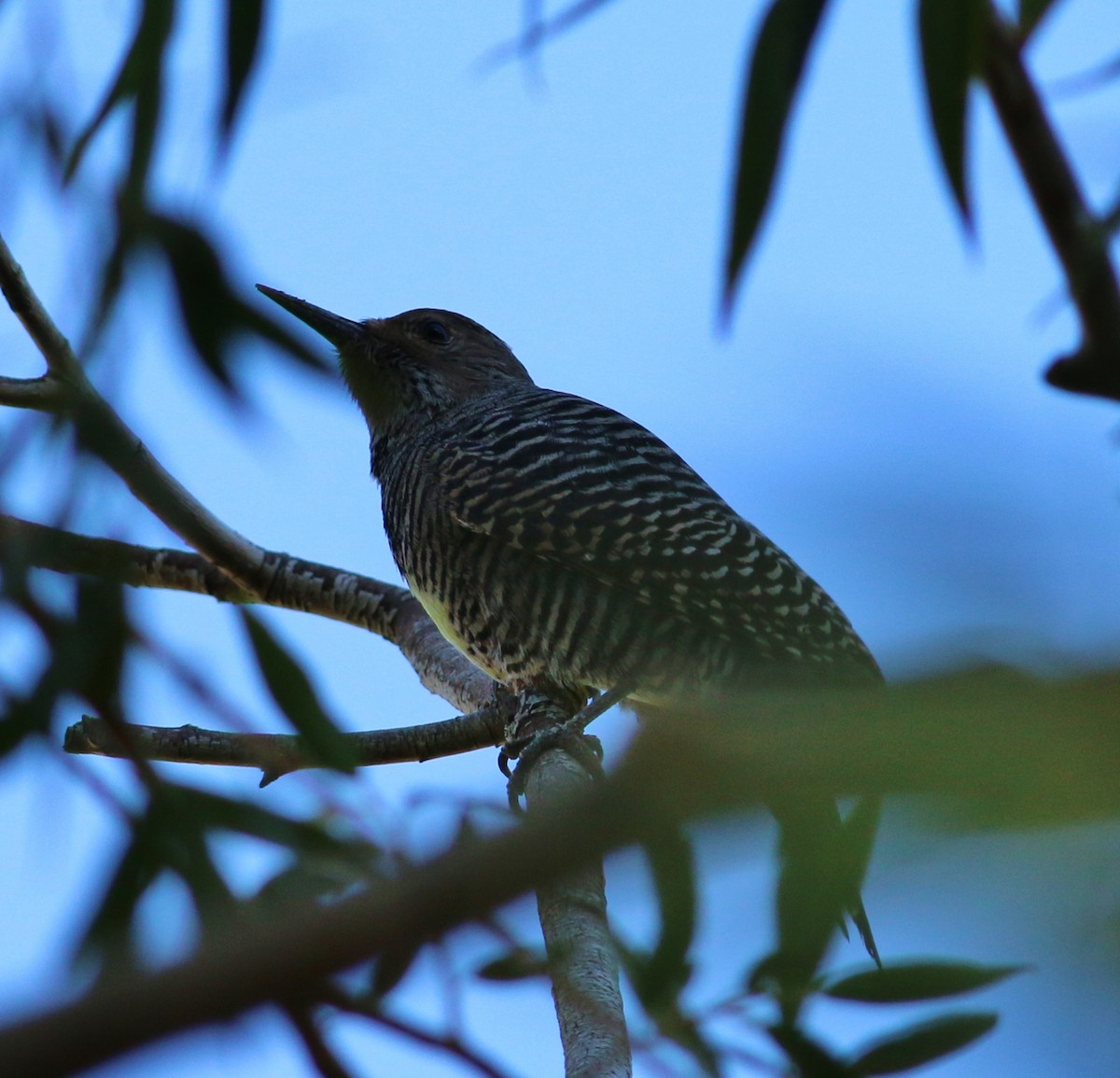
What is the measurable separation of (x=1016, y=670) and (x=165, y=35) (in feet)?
5.92

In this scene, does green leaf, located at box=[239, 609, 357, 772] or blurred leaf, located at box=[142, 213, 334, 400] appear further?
blurred leaf, located at box=[142, 213, 334, 400]

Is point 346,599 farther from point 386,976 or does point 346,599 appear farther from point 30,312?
point 386,976

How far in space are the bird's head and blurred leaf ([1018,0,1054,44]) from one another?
13.7 feet

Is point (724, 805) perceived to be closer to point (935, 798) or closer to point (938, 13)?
point (935, 798)

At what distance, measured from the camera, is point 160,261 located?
253 cm

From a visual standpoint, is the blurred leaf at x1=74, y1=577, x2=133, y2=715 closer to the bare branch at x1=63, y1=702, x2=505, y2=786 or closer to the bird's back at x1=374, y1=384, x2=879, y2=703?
the bare branch at x1=63, y1=702, x2=505, y2=786

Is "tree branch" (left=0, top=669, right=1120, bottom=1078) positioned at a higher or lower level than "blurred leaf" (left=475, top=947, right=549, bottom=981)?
lower

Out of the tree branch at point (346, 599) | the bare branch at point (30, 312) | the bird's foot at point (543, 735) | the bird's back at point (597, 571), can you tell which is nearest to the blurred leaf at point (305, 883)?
the bare branch at point (30, 312)

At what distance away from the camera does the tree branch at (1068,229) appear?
1237 millimetres

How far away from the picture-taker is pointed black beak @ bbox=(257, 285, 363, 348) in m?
5.90

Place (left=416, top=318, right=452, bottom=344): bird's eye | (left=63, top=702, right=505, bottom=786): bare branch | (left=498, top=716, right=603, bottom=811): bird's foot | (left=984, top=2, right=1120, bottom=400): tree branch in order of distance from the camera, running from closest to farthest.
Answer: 1. (left=984, top=2, right=1120, bottom=400): tree branch
2. (left=63, top=702, right=505, bottom=786): bare branch
3. (left=498, top=716, right=603, bottom=811): bird's foot
4. (left=416, top=318, right=452, bottom=344): bird's eye

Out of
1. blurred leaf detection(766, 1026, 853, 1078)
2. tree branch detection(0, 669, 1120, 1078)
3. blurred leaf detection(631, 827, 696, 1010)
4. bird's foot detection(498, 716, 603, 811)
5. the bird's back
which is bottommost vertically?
tree branch detection(0, 669, 1120, 1078)

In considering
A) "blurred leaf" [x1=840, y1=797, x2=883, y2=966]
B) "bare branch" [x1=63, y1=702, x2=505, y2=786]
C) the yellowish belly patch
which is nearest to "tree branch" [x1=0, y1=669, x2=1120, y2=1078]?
"blurred leaf" [x1=840, y1=797, x2=883, y2=966]

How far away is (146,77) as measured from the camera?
2066 mm
